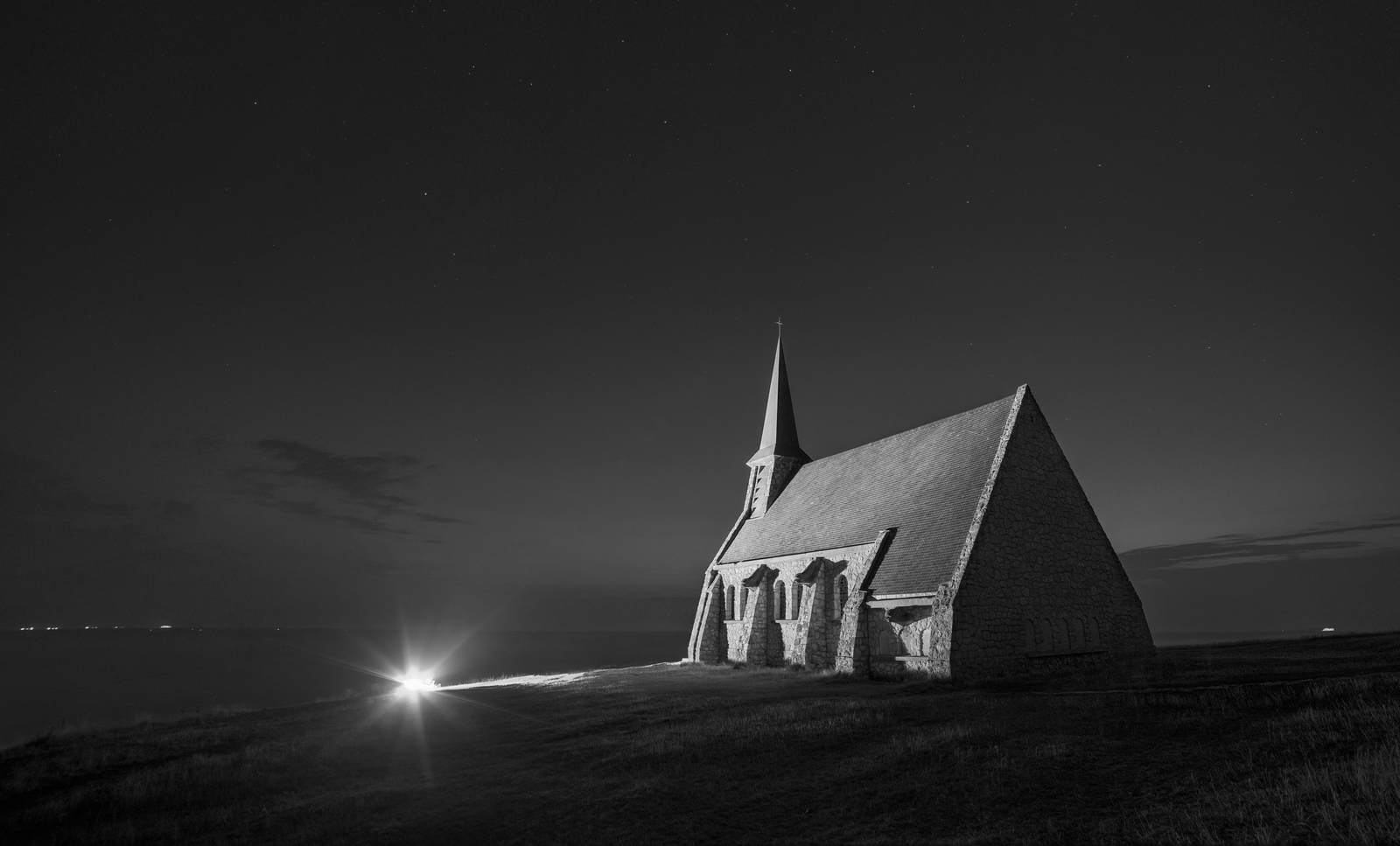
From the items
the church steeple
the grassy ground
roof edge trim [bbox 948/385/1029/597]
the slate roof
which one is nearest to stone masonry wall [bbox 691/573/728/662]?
the slate roof

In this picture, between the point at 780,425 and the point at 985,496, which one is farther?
the point at 780,425

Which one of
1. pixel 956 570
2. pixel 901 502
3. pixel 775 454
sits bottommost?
pixel 956 570

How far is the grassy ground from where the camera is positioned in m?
9.16

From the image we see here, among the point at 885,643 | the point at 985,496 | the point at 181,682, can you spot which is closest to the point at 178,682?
the point at 181,682

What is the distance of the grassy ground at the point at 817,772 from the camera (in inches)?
361

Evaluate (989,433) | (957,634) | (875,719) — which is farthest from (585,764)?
(989,433)

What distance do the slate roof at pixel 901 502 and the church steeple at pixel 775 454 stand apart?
2.88 metres

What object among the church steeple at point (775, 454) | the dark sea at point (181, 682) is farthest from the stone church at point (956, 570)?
the dark sea at point (181, 682)

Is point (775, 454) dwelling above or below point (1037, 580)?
above

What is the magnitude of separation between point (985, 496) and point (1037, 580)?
354 cm

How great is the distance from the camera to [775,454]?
4912 centimetres

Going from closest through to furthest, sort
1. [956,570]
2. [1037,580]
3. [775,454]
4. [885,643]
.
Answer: [956,570] → [1037,580] → [885,643] → [775,454]

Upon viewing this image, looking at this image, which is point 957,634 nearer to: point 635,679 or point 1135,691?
point 1135,691

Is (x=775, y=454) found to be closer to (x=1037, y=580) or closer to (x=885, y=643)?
(x=885, y=643)
